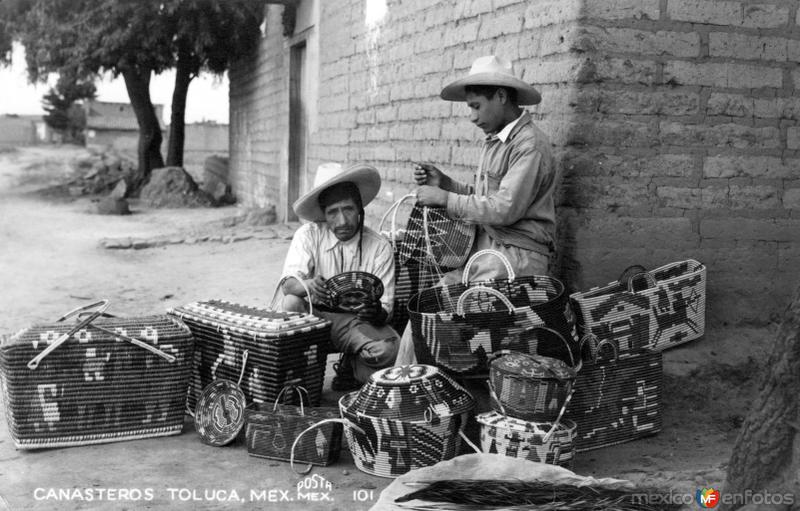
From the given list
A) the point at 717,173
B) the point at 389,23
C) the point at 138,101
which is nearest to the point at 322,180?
the point at 717,173

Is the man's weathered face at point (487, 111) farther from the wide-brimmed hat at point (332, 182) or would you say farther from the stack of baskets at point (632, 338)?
the stack of baskets at point (632, 338)

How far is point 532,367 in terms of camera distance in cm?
348

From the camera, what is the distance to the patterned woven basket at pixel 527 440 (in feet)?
11.3

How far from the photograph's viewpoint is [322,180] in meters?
4.72

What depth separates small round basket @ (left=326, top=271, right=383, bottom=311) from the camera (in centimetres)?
455

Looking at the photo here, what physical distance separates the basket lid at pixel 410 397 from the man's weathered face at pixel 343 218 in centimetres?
117

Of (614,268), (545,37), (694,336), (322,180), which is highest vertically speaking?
(545,37)

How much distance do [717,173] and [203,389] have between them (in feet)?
9.75

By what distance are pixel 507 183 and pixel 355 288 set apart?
3.17 feet

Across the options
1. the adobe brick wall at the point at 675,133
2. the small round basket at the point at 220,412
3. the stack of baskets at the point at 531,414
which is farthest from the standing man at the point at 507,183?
the small round basket at the point at 220,412

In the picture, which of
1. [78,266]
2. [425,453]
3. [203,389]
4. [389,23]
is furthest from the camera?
[78,266]

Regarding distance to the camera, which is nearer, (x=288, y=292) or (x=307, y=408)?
(x=307, y=408)

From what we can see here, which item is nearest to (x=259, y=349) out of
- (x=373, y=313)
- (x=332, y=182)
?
(x=373, y=313)

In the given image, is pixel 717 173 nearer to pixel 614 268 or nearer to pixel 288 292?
pixel 614 268
